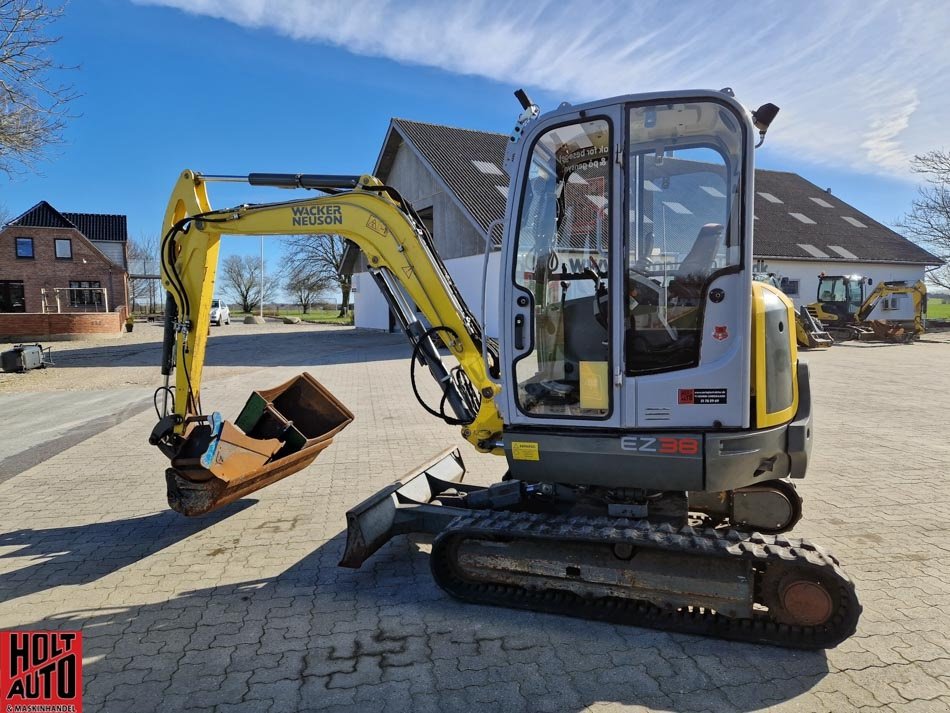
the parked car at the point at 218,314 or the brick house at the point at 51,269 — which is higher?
the brick house at the point at 51,269

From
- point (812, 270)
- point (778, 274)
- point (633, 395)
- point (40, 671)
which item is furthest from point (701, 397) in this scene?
point (812, 270)

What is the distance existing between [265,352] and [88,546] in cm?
1677

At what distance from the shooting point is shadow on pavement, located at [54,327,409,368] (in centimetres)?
1797

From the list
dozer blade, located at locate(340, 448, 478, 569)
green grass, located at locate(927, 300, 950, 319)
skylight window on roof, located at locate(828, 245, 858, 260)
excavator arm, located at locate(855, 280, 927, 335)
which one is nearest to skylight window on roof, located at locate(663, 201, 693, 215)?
dozer blade, located at locate(340, 448, 478, 569)

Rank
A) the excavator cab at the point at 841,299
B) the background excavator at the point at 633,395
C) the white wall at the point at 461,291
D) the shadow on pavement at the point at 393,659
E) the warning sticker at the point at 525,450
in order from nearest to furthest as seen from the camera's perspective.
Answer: the shadow on pavement at the point at 393,659
the background excavator at the point at 633,395
the warning sticker at the point at 525,450
the white wall at the point at 461,291
the excavator cab at the point at 841,299

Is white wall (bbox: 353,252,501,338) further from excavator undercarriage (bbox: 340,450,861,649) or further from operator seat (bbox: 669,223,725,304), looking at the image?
operator seat (bbox: 669,223,725,304)

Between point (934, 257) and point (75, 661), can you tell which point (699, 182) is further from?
point (934, 257)

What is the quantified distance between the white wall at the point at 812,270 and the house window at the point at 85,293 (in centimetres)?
3957

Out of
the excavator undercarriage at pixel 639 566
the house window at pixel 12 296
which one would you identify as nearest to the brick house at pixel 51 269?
the house window at pixel 12 296

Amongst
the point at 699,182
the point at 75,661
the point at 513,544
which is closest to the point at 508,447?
the point at 513,544

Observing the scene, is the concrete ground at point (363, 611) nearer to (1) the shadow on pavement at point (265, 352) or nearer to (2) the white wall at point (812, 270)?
(1) the shadow on pavement at point (265, 352)

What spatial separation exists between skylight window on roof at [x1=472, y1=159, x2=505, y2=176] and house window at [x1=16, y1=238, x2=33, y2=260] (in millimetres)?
31328

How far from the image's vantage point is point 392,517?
4.22 m

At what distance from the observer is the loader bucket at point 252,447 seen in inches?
176
